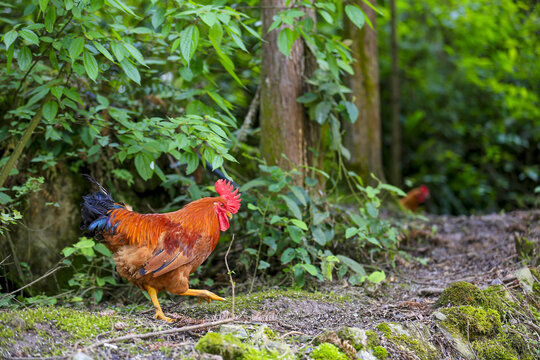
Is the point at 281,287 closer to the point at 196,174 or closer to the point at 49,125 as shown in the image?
the point at 196,174

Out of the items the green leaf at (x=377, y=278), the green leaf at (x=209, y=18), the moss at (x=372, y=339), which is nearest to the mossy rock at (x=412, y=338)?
the moss at (x=372, y=339)

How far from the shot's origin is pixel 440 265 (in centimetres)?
517

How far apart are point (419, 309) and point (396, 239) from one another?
1588 mm

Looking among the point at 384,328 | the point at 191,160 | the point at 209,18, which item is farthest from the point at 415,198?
the point at 209,18

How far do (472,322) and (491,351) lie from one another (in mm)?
216

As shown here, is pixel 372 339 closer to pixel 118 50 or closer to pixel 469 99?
pixel 118 50

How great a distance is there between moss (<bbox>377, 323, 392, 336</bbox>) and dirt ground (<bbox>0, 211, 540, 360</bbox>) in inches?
2.2

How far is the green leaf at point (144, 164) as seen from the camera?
3.79 m

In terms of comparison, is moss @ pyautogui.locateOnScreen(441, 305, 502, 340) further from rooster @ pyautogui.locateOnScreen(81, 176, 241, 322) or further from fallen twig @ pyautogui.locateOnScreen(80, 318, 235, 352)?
rooster @ pyautogui.locateOnScreen(81, 176, 241, 322)

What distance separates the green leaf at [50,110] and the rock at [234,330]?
2081 mm

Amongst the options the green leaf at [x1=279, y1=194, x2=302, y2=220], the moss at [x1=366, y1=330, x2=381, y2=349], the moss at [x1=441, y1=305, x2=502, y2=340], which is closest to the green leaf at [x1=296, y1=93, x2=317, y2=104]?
the green leaf at [x1=279, y1=194, x2=302, y2=220]

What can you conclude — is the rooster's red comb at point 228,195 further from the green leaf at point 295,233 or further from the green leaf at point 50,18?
the green leaf at point 50,18

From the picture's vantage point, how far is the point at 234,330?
9.60ft

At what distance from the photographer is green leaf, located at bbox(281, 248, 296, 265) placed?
4.26 meters
